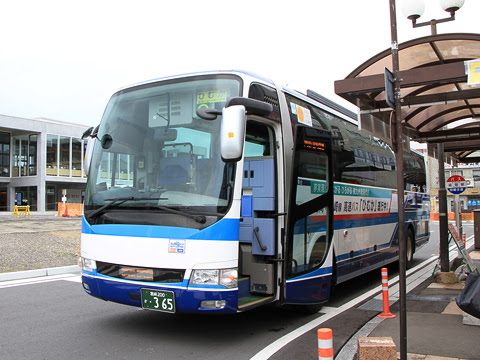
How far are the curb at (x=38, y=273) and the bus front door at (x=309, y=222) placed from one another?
23.9 feet

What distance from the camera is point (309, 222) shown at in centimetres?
633

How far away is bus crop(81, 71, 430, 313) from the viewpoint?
192 inches

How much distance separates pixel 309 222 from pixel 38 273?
7.53 meters

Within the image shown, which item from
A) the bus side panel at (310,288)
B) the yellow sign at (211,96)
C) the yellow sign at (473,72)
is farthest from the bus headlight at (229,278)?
the yellow sign at (473,72)

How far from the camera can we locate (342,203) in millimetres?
7691

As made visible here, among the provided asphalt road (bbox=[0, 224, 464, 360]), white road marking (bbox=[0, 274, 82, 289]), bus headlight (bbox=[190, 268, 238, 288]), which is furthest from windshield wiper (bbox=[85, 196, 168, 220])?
white road marking (bbox=[0, 274, 82, 289])

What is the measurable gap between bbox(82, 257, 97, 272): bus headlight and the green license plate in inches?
36.0

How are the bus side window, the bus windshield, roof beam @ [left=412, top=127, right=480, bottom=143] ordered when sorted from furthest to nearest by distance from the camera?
roof beam @ [left=412, top=127, right=480, bottom=143], the bus side window, the bus windshield

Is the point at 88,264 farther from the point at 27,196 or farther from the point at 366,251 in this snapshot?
the point at 27,196

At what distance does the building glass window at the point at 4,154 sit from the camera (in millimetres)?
42406

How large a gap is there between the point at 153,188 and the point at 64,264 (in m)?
7.97

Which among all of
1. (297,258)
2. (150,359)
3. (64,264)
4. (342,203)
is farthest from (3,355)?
(64,264)

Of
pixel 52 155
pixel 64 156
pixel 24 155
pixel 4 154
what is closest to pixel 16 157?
pixel 24 155

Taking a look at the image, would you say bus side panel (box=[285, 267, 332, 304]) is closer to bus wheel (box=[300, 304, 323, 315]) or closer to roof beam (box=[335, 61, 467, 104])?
bus wheel (box=[300, 304, 323, 315])
